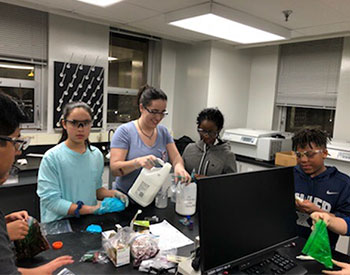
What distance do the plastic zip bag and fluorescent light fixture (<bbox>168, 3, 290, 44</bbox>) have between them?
173cm

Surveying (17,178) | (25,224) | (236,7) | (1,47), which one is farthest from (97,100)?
(25,224)

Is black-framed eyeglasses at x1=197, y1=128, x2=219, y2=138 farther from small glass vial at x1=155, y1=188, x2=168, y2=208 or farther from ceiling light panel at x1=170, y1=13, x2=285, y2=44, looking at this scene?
ceiling light panel at x1=170, y1=13, x2=285, y2=44

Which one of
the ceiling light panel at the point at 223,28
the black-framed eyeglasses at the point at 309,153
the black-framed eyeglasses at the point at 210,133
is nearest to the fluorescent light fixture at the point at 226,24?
the ceiling light panel at the point at 223,28

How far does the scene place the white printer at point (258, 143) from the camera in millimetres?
3177

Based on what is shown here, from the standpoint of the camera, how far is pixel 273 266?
1112mm

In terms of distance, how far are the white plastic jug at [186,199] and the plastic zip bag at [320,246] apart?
65 cm

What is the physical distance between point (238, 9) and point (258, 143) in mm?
1510

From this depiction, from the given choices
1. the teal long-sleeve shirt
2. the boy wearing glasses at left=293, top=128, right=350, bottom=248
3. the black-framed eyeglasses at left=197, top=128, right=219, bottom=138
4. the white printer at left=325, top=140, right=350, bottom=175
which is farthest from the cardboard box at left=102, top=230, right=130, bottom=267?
the white printer at left=325, top=140, right=350, bottom=175

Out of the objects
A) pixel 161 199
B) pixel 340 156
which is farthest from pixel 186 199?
pixel 340 156

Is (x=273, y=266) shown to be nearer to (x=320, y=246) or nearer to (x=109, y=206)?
(x=320, y=246)

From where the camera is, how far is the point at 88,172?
5.23 ft

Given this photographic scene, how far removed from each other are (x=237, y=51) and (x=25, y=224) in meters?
3.53

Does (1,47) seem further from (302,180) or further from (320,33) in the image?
(320,33)

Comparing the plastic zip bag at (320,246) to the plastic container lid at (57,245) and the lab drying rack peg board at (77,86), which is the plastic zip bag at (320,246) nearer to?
the plastic container lid at (57,245)
